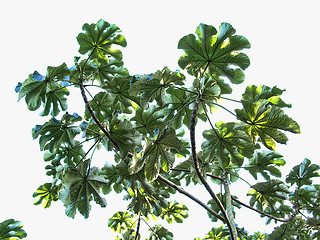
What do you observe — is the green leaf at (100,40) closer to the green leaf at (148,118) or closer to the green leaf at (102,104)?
the green leaf at (102,104)

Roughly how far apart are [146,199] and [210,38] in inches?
87.2

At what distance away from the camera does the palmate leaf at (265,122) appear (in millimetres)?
2305

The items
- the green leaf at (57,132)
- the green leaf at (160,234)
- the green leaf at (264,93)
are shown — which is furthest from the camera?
the green leaf at (160,234)

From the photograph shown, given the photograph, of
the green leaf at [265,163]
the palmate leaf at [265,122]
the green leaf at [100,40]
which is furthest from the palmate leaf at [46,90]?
the green leaf at [265,163]

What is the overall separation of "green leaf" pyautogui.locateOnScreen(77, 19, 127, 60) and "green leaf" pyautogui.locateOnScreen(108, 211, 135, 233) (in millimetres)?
2973

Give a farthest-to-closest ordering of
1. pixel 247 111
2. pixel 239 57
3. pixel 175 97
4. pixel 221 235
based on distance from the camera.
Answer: pixel 221 235 → pixel 175 97 → pixel 239 57 → pixel 247 111

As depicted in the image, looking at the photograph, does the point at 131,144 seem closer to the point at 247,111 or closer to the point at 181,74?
the point at 181,74

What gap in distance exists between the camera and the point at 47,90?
2883 mm

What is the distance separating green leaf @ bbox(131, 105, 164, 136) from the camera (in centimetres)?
310

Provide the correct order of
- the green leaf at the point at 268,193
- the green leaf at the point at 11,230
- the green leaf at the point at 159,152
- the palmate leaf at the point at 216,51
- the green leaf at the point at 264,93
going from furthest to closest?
the green leaf at the point at 11,230 → the green leaf at the point at 268,193 → the green leaf at the point at 264,93 → the palmate leaf at the point at 216,51 → the green leaf at the point at 159,152

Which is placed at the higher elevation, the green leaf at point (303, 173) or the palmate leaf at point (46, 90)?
the palmate leaf at point (46, 90)

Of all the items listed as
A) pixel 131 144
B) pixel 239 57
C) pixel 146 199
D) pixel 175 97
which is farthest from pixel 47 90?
pixel 239 57

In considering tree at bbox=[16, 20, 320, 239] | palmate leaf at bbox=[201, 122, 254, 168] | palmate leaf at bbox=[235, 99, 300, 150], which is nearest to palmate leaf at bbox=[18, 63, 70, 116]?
tree at bbox=[16, 20, 320, 239]

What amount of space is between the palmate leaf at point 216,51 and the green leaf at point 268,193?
4.64 feet
